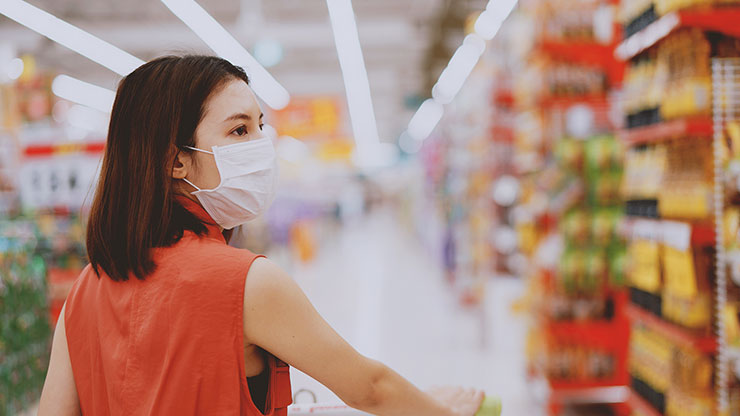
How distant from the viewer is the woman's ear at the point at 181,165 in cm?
128

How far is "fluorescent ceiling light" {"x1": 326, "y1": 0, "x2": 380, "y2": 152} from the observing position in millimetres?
7425

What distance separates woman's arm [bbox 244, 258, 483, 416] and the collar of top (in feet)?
0.57

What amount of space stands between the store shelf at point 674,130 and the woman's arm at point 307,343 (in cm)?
191

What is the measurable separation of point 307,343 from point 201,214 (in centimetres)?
36

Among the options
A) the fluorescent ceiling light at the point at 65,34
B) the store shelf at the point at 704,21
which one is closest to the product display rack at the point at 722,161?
the store shelf at the point at 704,21

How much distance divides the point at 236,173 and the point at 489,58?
21.4ft

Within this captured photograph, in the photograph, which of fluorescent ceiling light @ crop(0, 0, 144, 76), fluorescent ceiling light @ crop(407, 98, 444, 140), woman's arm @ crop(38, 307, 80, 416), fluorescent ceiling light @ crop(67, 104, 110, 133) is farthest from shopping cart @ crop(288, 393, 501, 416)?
fluorescent ceiling light @ crop(67, 104, 110, 133)

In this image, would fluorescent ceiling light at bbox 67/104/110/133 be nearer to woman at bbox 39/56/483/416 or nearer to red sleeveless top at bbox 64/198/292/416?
woman at bbox 39/56/483/416

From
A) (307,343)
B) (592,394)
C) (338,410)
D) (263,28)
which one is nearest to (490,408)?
(338,410)

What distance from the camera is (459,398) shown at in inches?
58.6

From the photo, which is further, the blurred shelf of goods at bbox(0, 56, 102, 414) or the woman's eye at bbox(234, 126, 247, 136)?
the blurred shelf of goods at bbox(0, 56, 102, 414)

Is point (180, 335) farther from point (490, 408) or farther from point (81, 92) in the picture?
point (81, 92)

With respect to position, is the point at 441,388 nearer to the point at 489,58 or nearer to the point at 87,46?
the point at 489,58

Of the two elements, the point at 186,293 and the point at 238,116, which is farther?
the point at 238,116
